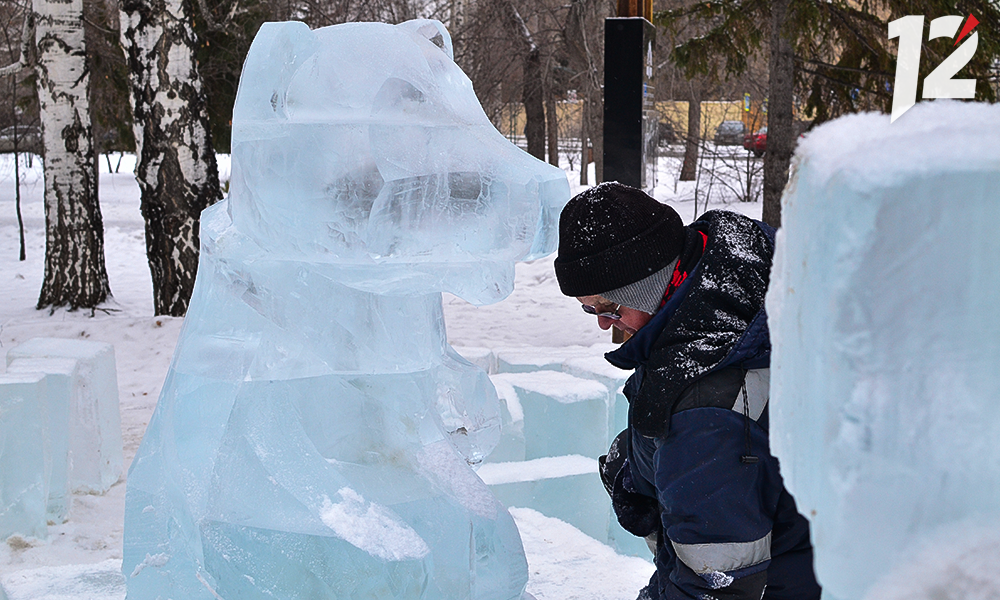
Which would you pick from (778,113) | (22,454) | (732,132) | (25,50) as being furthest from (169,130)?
(732,132)

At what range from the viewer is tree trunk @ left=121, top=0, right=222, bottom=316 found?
18.8 feet

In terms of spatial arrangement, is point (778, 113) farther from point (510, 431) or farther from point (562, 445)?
point (510, 431)

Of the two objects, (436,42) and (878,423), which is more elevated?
(436,42)

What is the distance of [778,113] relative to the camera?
24.4 feet

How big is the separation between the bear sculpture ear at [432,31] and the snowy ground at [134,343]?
5.12ft

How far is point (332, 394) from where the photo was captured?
6.07ft

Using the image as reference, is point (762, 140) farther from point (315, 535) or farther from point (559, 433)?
point (315, 535)

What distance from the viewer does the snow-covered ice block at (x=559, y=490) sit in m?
2.93

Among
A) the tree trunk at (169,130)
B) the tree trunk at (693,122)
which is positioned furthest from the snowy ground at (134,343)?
the tree trunk at (693,122)

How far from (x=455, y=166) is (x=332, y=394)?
0.57 metres

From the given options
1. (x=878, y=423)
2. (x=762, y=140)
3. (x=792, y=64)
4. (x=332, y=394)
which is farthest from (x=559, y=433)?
(x=762, y=140)

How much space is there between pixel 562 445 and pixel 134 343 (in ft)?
12.2

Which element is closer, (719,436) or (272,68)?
(719,436)

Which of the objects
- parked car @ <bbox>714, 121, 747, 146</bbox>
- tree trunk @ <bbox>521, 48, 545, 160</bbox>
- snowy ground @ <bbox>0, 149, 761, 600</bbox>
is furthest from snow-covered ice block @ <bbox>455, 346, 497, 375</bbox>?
parked car @ <bbox>714, 121, 747, 146</bbox>
